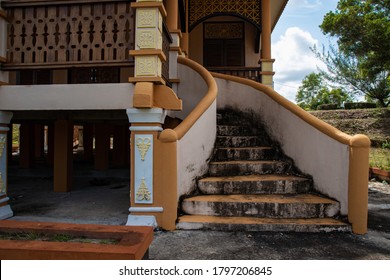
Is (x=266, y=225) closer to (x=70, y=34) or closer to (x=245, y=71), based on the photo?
(x=70, y=34)

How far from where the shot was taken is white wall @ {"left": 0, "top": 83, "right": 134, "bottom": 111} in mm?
4336

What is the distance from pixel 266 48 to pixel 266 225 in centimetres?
629

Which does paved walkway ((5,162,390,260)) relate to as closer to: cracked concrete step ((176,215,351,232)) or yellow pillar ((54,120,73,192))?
cracked concrete step ((176,215,351,232))

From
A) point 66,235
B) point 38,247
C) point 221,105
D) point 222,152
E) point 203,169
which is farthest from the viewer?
point 221,105

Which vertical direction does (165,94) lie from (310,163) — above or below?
above

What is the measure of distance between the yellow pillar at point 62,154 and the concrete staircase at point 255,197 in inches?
144

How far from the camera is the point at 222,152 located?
221 inches

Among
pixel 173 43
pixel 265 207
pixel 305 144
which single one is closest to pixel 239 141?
pixel 305 144

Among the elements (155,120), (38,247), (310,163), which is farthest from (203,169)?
(38,247)

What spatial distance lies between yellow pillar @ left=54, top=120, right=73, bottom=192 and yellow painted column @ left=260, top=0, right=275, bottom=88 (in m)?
5.59

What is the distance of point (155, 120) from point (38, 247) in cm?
240

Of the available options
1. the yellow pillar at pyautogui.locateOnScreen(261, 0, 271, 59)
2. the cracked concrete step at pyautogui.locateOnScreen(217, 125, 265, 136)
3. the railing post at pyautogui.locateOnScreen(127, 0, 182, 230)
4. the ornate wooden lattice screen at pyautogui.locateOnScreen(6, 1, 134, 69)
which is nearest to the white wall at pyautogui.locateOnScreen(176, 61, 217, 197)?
the railing post at pyautogui.locateOnScreen(127, 0, 182, 230)

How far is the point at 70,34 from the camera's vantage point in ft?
15.0
